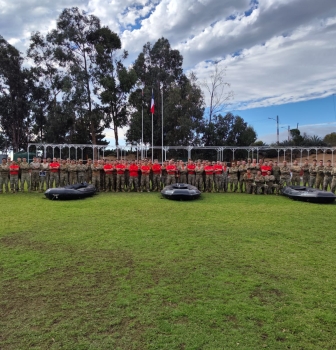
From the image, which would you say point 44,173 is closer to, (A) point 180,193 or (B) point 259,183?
(A) point 180,193

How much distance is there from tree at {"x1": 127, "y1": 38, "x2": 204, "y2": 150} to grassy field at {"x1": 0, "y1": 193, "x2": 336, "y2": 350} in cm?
3146

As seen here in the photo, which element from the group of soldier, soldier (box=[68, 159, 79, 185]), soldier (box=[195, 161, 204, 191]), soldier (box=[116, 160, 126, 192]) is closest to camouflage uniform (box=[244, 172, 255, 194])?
the group of soldier

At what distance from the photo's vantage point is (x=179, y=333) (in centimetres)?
327

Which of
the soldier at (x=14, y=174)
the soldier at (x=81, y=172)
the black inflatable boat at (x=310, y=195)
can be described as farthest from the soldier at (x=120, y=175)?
the black inflatable boat at (x=310, y=195)

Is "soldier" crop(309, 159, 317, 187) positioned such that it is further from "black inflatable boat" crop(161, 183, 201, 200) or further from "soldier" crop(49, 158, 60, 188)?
"soldier" crop(49, 158, 60, 188)

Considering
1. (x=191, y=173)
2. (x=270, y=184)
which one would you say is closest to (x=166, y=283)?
(x=191, y=173)

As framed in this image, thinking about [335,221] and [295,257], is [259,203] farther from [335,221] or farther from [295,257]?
[295,257]

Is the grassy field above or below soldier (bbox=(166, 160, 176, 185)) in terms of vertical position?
below

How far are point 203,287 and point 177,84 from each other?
42.6 meters

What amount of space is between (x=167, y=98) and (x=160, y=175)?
2707cm

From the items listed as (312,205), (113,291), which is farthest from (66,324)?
(312,205)

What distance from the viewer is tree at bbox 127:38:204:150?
39000 millimetres

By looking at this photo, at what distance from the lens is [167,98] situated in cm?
4062

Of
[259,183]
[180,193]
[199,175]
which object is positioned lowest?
[180,193]
